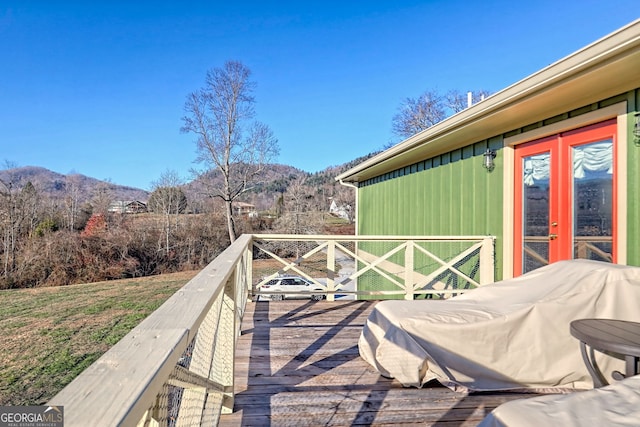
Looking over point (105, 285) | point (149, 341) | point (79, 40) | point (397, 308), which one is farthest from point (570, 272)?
point (79, 40)

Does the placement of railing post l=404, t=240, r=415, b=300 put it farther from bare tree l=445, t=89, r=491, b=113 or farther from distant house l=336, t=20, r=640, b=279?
bare tree l=445, t=89, r=491, b=113

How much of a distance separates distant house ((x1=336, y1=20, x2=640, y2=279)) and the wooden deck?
5.96 feet

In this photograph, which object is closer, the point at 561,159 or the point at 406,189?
the point at 561,159

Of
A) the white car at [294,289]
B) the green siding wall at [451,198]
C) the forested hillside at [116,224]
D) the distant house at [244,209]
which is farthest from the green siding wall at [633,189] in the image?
the distant house at [244,209]

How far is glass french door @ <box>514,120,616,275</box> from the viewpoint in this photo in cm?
315

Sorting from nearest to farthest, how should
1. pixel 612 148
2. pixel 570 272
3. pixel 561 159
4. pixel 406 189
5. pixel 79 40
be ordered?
pixel 570 272, pixel 612 148, pixel 561 159, pixel 406 189, pixel 79 40

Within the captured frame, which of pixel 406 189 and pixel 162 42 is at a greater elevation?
pixel 162 42

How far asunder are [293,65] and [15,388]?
1285 centimetres

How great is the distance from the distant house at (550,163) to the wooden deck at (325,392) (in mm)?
1816

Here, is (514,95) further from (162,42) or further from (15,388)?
(162,42)

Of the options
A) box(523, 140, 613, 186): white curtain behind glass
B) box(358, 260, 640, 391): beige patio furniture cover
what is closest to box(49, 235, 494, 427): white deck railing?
box(358, 260, 640, 391): beige patio furniture cover

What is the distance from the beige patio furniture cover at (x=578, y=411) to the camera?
45.4 inches

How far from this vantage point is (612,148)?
3084 mm

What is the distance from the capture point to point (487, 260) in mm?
4633
